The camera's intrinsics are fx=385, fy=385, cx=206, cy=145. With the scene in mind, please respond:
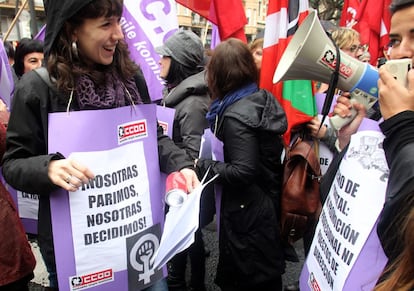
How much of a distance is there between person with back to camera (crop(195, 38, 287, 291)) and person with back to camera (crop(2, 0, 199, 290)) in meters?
0.65

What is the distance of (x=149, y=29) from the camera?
10.6 ft

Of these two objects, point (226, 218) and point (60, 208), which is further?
point (226, 218)

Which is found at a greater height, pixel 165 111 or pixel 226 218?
pixel 165 111


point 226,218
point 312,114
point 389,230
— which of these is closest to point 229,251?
point 226,218

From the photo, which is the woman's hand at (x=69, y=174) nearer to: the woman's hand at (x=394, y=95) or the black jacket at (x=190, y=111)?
the woman's hand at (x=394, y=95)

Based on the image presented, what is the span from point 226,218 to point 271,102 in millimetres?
753

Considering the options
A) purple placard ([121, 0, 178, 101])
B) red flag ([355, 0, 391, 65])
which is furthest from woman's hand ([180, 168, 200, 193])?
red flag ([355, 0, 391, 65])

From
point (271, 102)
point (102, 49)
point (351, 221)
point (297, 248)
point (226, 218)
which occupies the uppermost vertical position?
point (102, 49)

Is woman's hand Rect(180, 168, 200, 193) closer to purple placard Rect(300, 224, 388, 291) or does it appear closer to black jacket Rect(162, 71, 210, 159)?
purple placard Rect(300, 224, 388, 291)

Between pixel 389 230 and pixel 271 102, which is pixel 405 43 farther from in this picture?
pixel 271 102

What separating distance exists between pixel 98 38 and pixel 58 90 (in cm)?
26

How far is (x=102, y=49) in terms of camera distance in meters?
1.54

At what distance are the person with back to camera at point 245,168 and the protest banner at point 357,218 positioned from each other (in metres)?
0.85

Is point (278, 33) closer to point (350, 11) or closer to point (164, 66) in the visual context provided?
point (164, 66)
